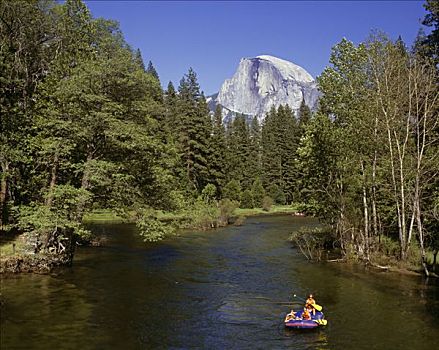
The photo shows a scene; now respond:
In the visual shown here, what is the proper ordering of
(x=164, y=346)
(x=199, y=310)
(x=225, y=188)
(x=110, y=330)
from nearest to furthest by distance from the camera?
(x=164, y=346) < (x=110, y=330) < (x=199, y=310) < (x=225, y=188)

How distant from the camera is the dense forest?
26.2m

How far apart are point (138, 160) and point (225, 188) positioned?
4904 cm

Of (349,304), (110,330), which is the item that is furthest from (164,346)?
(349,304)

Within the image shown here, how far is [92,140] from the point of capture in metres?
27.7

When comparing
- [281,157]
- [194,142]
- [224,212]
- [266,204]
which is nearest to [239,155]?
[281,157]

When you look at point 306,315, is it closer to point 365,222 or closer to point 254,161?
point 365,222

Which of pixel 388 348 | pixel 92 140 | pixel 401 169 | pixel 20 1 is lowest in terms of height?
pixel 388 348

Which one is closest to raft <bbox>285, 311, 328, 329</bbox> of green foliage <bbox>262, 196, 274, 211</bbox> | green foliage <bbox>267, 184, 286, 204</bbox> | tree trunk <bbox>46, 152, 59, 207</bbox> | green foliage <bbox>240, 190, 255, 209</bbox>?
tree trunk <bbox>46, 152, 59, 207</bbox>

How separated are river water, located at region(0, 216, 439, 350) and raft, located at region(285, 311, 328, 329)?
30 centimetres

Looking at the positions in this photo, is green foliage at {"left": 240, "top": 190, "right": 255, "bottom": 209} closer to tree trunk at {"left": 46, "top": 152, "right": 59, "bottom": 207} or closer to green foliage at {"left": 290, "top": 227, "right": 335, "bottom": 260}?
green foliage at {"left": 290, "top": 227, "right": 335, "bottom": 260}

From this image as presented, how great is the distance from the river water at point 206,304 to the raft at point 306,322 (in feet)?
0.97

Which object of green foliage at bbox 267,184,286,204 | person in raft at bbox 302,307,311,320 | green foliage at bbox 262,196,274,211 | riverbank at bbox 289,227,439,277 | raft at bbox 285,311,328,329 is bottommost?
raft at bbox 285,311,328,329

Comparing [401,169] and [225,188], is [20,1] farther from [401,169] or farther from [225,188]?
[225,188]

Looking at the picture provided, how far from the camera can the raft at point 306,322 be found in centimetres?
1776
